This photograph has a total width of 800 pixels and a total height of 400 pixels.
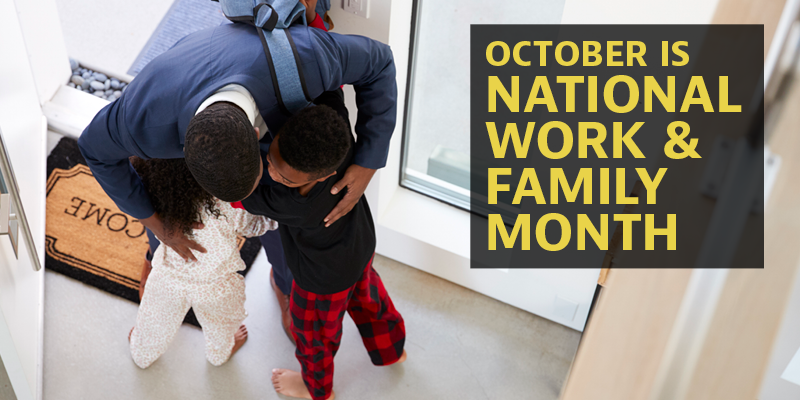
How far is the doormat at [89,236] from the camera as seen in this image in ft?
7.75

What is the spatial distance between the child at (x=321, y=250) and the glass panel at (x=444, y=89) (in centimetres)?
50

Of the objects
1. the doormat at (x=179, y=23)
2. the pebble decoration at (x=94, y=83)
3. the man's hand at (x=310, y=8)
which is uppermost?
the man's hand at (x=310, y=8)

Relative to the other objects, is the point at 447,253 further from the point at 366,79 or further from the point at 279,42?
the point at 279,42

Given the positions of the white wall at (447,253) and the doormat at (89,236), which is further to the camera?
the doormat at (89,236)

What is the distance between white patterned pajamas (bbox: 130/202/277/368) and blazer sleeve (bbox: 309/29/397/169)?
0.40 meters

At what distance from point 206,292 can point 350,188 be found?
2.08 feet

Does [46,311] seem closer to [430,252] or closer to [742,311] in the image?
[430,252]

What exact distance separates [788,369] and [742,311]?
1469 mm

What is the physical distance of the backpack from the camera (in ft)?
4.45

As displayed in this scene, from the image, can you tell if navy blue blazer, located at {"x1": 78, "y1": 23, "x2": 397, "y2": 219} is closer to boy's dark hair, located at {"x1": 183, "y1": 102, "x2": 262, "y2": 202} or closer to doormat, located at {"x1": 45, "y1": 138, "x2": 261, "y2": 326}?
boy's dark hair, located at {"x1": 183, "y1": 102, "x2": 262, "y2": 202}

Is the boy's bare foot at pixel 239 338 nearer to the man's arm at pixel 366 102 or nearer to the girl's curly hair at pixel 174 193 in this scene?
the girl's curly hair at pixel 174 193

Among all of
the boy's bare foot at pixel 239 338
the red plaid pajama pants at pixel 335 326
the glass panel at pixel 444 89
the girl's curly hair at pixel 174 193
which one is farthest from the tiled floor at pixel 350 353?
the girl's curly hair at pixel 174 193

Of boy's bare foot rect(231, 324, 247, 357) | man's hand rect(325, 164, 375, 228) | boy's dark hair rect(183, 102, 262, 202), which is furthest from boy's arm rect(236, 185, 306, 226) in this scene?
boy's bare foot rect(231, 324, 247, 357)

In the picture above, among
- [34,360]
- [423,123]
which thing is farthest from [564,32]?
[34,360]
